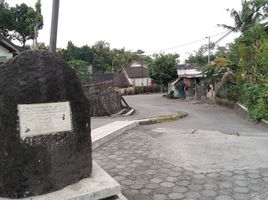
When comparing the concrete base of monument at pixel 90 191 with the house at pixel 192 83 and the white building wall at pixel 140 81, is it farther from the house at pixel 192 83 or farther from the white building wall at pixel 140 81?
the white building wall at pixel 140 81

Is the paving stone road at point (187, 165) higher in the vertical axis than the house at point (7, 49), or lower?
lower

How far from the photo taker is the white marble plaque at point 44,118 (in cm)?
392

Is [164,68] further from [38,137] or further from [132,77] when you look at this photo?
[38,137]

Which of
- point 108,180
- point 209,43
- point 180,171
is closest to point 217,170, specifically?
point 180,171

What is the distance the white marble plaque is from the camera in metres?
3.92

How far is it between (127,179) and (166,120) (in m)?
8.20

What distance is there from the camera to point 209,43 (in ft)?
138

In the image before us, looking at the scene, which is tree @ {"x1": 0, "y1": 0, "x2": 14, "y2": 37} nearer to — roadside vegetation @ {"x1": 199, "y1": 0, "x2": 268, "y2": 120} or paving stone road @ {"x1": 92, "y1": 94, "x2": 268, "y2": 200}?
roadside vegetation @ {"x1": 199, "y1": 0, "x2": 268, "y2": 120}

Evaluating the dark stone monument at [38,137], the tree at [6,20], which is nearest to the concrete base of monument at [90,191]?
the dark stone monument at [38,137]

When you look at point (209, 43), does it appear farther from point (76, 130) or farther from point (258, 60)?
point (76, 130)

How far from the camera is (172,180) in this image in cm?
524

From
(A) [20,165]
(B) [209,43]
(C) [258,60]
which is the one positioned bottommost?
(A) [20,165]

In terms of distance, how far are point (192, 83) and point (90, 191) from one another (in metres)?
33.4

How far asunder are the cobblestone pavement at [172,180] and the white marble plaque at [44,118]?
143cm
